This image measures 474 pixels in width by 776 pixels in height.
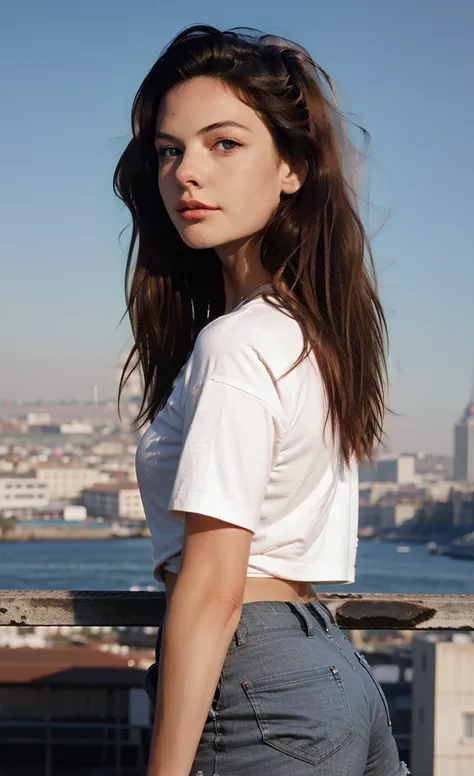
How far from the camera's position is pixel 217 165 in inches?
45.3

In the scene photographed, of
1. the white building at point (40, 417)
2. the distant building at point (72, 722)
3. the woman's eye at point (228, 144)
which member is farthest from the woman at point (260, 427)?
the white building at point (40, 417)

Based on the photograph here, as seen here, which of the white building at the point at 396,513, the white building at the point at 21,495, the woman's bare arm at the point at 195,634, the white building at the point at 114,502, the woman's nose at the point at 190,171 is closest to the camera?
the woman's bare arm at the point at 195,634

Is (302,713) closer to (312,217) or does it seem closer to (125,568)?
(312,217)

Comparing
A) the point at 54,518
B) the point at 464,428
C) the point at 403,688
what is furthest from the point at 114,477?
the point at 403,688

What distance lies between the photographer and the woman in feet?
3.09

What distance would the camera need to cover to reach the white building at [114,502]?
5061 cm

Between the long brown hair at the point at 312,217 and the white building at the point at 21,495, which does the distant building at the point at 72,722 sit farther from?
the white building at the point at 21,495

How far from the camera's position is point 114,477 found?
55.0m

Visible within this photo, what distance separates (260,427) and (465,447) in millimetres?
72787

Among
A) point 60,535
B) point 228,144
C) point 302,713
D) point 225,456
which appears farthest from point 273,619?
point 60,535

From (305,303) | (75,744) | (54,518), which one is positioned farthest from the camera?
(54,518)

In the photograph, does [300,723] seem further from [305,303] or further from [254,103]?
[254,103]

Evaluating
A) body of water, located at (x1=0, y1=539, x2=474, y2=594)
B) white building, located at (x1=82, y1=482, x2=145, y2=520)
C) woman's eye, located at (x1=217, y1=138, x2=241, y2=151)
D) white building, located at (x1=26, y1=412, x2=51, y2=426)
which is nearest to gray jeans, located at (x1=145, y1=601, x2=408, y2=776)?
woman's eye, located at (x1=217, y1=138, x2=241, y2=151)

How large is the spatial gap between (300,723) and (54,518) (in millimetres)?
51093
